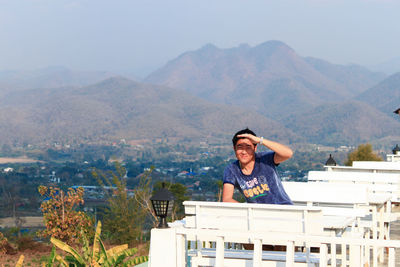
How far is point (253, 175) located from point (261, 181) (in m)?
0.07

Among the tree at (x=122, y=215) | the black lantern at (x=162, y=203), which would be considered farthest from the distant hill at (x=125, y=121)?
the black lantern at (x=162, y=203)

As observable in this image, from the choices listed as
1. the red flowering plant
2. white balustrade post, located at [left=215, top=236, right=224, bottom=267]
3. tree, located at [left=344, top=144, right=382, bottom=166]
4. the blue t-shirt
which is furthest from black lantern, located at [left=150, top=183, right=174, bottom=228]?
tree, located at [left=344, top=144, right=382, bottom=166]

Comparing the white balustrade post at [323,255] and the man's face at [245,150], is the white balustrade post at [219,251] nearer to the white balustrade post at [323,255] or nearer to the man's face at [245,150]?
the white balustrade post at [323,255]

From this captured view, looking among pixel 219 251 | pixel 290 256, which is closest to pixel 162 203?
pixel 219 251

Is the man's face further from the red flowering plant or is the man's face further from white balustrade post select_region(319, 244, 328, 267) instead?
the red flowering plant

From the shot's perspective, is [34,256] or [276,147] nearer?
[276,147]

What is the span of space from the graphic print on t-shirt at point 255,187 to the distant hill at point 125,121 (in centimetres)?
12026

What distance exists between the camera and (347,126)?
142 m

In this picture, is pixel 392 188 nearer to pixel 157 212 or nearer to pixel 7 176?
pixel 157 212

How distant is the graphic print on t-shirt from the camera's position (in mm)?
4324

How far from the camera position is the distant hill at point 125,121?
131 m

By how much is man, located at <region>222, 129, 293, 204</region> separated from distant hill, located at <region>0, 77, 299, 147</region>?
120 m

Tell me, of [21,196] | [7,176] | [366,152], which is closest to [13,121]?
[7,176]

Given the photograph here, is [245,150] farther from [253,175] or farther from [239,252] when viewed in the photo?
[239,252]
